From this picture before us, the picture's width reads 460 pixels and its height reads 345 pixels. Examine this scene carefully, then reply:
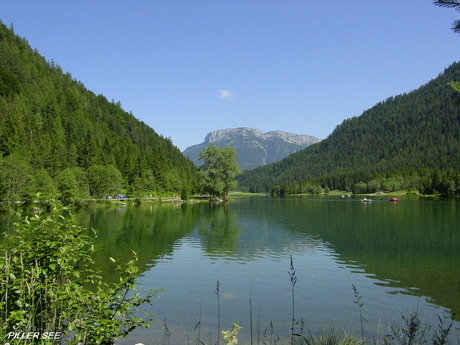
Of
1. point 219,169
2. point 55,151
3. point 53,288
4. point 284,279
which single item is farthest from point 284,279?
point 219,169

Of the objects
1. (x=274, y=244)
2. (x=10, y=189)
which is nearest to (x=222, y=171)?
(x=10, y=189)

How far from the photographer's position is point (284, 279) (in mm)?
23531

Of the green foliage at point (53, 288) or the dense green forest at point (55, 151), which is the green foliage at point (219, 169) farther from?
the green foliage at point (53, 288)

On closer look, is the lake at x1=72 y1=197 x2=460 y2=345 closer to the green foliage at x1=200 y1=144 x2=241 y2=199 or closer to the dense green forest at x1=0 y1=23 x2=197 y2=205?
the dense green forest at x1=0 y1=23 x2=197 y2=205

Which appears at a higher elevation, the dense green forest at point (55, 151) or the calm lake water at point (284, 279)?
the dense green forest at point (55, 151)

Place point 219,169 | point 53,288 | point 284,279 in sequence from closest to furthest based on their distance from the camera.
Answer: point 53,288 < point 284,279 < point 219,169

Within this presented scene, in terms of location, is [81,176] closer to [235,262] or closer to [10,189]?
[10,189]

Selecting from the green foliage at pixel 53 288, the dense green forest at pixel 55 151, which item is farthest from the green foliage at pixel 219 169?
the green foliage at pixel 53 288

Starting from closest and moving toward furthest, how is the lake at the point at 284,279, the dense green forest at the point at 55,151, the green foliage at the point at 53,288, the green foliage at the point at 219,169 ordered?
the green foliage at the point at 53,288
the lake at the point at 284,279
the dense green forest at the point at 55,151
the green foliage at the point at 219,169

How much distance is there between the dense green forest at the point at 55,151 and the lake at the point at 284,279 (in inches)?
1384

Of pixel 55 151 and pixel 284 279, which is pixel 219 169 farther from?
pixel 284 279

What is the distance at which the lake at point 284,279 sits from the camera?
1543cm

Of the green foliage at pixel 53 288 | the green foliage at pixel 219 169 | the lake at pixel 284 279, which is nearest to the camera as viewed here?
the green foliage at pixel 53 288

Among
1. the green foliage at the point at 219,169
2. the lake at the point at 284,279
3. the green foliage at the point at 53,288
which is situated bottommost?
the lake at the point at 284,279
